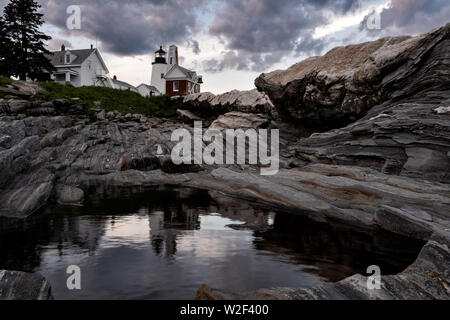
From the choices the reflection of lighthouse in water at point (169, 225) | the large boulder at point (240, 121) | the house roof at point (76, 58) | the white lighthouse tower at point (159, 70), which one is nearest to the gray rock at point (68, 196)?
the reflection of lighthouse in water at point (169, 225)

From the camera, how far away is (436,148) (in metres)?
14.8

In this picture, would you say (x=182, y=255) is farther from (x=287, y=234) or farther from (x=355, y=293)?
(x=355, y=293)

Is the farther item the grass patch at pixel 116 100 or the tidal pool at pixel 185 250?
the grass patch at pixel 116 100

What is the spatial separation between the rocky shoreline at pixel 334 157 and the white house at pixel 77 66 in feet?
102

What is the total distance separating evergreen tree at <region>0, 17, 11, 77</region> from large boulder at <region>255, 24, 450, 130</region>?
1407 inches

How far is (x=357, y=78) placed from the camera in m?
21.0

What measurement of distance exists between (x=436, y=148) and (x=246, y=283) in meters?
11.3

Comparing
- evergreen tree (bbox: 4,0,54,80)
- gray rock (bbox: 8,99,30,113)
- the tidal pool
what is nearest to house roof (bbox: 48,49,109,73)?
evergreen tree (bbox: 4,0,54,80)

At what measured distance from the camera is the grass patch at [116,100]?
1695 inches

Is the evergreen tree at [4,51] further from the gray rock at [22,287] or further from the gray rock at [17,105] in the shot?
the gray rock at [22,287]

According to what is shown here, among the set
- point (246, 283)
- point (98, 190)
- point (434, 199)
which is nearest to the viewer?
point (246, 283)

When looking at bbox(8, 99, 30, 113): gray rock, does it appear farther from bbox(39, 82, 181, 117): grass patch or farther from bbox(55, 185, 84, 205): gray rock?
bbox(55, 185, 84, 205): gray rock

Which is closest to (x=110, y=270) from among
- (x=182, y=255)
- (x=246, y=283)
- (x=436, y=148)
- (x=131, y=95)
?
(x=182, y=255)

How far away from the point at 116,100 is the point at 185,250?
42849mm
